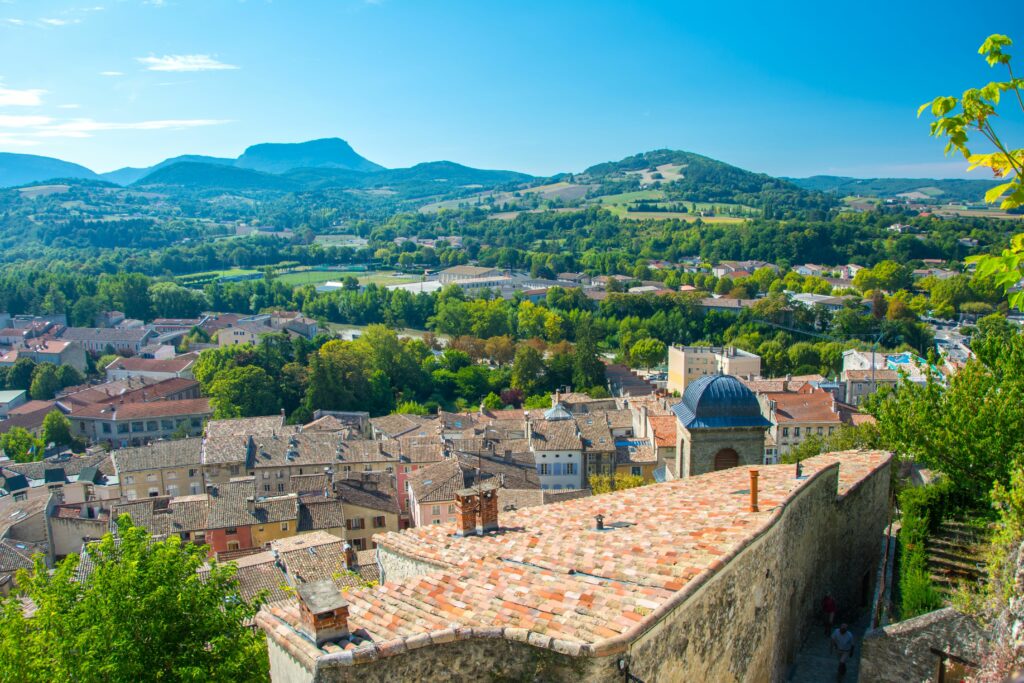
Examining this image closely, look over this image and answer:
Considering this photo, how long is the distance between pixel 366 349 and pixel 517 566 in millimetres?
66328

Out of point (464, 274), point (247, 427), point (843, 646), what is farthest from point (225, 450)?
point (464, 274)

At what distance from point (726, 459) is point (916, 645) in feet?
25.6

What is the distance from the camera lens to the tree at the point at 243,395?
204 ft

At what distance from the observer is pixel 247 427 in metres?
53.9

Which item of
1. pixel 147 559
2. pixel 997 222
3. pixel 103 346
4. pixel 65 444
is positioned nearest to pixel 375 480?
pixel 147 559

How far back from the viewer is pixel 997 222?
556ft

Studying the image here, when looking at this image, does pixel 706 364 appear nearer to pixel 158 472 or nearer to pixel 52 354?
pixel 158 472

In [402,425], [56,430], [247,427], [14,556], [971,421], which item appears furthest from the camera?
[56,430]

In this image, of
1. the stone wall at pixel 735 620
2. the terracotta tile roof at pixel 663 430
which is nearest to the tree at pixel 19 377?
the terracotta tile roof at pixel 663 430

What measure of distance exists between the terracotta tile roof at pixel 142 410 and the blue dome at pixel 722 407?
5451 centimetres

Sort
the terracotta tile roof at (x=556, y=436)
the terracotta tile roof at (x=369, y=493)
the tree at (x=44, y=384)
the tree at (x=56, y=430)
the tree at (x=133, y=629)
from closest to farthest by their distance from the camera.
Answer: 1. the tree at (x=133, y=629)
2. the terracotta tile roof at (x=369, y=493)
3. the terracotta tile roof at (x=556, y=436)
4. the tree at (x=56, y=430)
5. the tree at (x=44, y=384)

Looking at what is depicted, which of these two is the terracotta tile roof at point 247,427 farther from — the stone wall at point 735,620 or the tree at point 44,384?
the stone wall at point 735,620

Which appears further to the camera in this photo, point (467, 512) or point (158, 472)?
point (158, 472)

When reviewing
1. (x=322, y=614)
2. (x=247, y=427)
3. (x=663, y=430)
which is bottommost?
(x=247, y=427)
